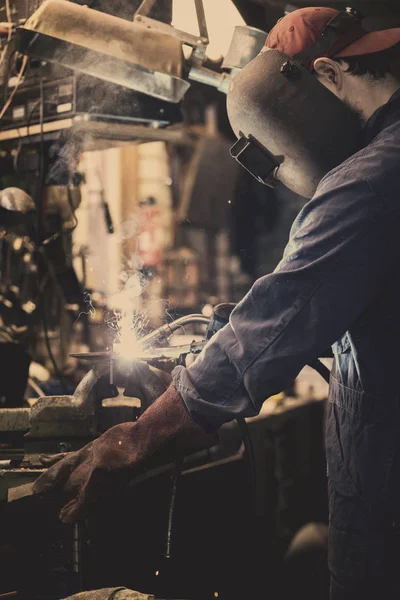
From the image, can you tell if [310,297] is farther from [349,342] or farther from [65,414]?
[65,414]

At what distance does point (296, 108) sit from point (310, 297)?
2.03 feet

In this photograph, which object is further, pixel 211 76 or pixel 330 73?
pixel 211 76

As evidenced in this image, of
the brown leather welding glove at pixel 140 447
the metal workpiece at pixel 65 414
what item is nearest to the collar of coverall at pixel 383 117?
the brown leather welding glove at pixel 140 447

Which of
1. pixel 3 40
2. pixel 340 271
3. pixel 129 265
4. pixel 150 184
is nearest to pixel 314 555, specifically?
pixel 340 271

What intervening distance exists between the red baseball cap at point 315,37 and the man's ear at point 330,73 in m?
0.02

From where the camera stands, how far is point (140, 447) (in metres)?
1.41

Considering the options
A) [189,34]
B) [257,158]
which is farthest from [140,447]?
[189,34]

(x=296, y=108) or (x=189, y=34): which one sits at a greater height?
(x=189, y=34)

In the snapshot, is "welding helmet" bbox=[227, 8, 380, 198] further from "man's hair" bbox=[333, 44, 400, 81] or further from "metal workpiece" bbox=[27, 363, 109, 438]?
"metal workpiece" bbox=[27, 363, 109, 438]

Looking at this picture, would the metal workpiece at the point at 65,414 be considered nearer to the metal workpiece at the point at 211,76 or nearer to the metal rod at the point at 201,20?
the metal workpiece at the point at 211,76

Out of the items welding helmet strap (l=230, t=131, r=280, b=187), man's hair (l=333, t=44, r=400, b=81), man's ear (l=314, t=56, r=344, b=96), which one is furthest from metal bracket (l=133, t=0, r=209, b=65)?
man's hair (l=333, t=44, r=400, b=81)

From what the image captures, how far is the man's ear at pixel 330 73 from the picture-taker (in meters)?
1.50

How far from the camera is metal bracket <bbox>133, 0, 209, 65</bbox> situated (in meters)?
2.96

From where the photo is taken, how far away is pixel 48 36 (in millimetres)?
2746
